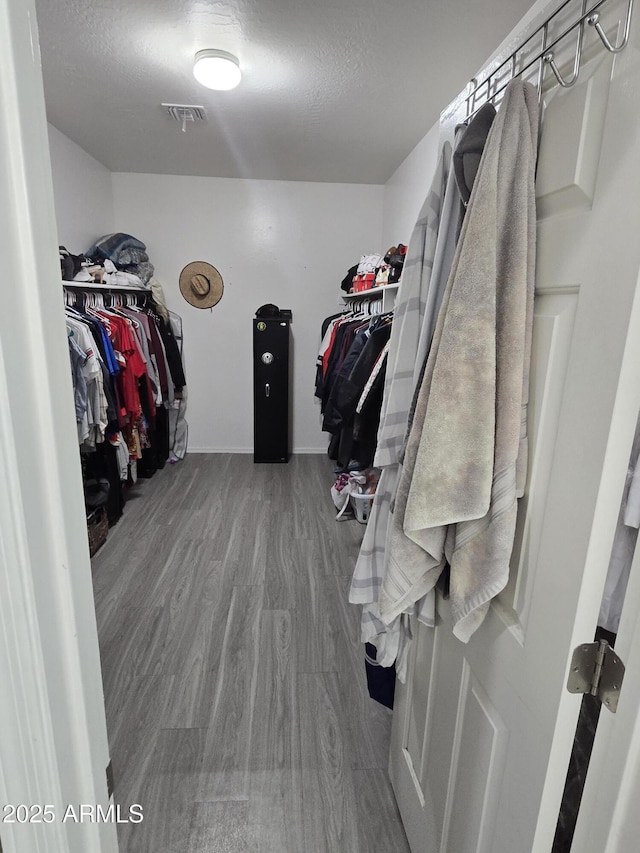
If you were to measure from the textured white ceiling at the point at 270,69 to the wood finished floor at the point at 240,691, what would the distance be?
8.37ft

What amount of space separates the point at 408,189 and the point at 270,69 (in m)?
1.48

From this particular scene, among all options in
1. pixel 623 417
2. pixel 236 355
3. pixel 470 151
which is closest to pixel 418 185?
pixel 236 355

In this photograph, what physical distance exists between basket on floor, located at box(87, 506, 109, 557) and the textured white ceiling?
7.69 ft

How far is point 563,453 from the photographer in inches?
27.3

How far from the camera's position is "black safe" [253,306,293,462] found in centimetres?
420

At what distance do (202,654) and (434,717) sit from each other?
3.86 ft

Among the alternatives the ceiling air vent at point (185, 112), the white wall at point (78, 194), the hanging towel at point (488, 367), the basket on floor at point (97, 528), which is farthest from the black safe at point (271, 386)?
→ the hanging towel at point (488, 367)

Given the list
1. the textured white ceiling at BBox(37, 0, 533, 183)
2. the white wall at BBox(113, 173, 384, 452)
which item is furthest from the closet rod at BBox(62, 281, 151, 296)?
the textured white ceiling at BBox(37, 0, 533, 183)

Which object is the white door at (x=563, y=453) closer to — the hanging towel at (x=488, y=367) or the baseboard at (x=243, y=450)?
the hanging towel at (x=488, y=367)

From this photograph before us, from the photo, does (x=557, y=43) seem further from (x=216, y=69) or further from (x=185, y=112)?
(x=185, y=112)

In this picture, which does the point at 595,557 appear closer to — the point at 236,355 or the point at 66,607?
the point at 66,607

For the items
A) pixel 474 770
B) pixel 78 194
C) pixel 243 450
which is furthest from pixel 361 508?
pixel 78 194

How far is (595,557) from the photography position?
2.07ft

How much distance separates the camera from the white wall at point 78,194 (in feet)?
10.4
